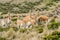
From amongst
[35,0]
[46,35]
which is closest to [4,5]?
[35,0]

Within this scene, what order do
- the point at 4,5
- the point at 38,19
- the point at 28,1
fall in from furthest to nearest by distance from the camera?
the point at 28,1
the point at 4,5
the point at 38,19

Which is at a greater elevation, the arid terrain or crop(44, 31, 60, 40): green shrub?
crop(44, 31, 60, 40): green shrub

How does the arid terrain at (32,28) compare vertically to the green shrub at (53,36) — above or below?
below

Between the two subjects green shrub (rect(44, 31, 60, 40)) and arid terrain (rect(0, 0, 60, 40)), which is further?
arid terrain (rect(0, 0, 60, 40))

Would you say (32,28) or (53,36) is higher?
(53,36)

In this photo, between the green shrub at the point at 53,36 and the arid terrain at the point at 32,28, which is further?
the arid terrain at the point at 32,28

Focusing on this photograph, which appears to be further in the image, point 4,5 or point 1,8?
point 4,5

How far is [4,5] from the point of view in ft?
155

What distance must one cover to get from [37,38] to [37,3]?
A: 126ft

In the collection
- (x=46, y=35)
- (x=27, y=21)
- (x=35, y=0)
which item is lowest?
(x=35, y=0)

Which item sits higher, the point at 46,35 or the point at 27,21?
the point at 46,35

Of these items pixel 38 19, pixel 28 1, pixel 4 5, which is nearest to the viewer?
pixel 38 19

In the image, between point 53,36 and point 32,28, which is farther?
point 32,28

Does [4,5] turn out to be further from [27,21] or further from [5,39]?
[5,39]
